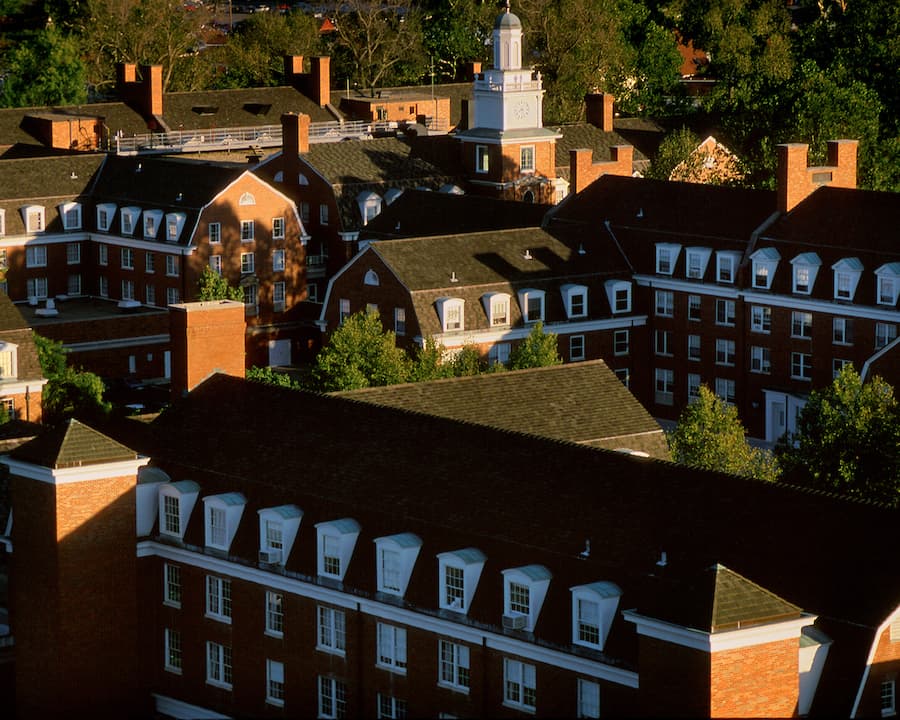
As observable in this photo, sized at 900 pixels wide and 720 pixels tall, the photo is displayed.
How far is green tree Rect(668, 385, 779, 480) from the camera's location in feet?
244

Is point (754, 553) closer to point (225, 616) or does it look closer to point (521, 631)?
point (521, 631)

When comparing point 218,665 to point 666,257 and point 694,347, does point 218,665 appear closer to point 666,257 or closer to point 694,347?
point 694,347

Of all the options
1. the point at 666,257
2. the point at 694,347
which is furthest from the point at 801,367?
the point at 666,257

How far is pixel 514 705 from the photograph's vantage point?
56.6 meters

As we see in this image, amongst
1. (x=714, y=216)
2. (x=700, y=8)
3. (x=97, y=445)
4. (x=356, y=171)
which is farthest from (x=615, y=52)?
(x=97, y=445)

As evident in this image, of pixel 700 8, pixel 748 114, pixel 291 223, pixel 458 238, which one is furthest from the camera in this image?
pixel 700 8

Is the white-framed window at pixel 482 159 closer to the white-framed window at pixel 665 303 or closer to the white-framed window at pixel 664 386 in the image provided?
the white-framed window at pixel 665 303

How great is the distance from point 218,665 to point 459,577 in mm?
9120

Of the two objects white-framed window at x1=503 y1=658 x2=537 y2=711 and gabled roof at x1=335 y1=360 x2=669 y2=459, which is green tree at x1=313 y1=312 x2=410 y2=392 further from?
white-framed window at x1=503 y1=658 x2=537 y2=711

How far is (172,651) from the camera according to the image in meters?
65.8

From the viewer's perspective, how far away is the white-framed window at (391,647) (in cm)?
5906

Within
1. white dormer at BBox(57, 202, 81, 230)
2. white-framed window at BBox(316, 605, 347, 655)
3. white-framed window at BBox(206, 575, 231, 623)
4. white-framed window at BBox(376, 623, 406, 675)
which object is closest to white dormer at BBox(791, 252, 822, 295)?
white dormer at BBox(57, 202, 81, 230)

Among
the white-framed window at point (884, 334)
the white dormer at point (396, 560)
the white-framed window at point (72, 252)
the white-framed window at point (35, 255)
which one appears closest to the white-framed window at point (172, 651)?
the white dormer at point (396, 560)

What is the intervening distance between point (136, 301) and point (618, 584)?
223ft
